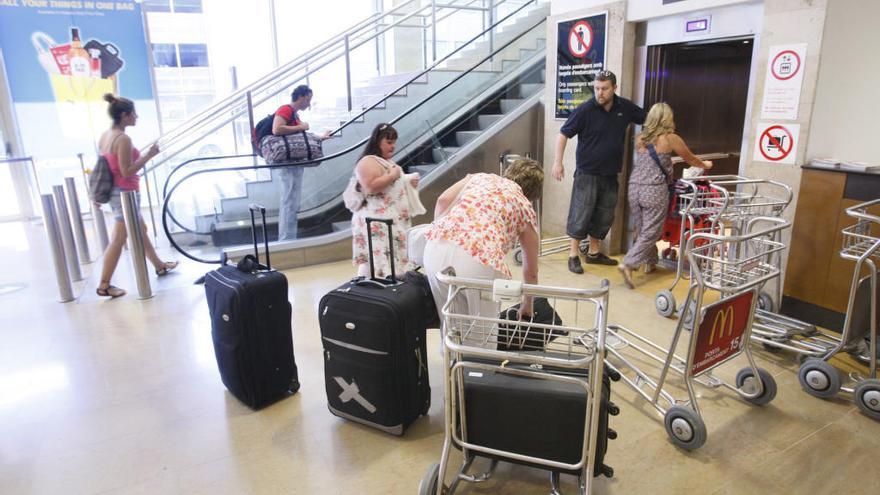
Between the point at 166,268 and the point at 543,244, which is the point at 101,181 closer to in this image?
the point at 166,268

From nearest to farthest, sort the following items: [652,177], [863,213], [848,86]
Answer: [863,213] < [848,86] < [652,177]

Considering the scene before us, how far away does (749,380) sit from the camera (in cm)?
276

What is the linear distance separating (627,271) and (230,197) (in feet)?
11.7

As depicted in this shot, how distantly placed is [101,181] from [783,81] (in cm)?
505

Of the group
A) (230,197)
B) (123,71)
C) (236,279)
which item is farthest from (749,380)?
(123,71)

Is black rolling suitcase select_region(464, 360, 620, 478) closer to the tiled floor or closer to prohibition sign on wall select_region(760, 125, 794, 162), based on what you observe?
the tiled floor

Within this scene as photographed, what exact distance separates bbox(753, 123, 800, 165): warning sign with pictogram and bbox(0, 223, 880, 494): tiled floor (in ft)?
4.33

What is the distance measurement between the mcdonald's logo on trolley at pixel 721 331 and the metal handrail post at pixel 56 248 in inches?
182

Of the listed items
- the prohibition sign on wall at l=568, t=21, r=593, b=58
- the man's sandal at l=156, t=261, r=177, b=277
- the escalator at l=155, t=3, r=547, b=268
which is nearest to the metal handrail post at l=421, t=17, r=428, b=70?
the escalator at l=155, t=3, r=547, b=268

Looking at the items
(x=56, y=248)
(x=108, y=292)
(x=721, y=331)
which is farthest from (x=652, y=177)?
(x=56, y=248)

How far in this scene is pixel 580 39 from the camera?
514cm

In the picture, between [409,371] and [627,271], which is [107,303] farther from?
[627,271]

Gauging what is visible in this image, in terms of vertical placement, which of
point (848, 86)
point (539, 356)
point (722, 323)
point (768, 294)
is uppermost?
A: point (848, 86)

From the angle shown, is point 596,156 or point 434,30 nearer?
point 596,156
